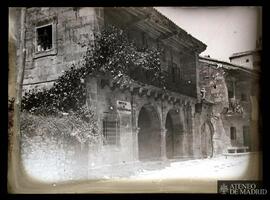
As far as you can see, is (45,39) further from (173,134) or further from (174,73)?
(173,134)

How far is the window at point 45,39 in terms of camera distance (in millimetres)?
5629

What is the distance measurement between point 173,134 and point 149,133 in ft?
1.14

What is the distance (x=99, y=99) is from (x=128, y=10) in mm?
1218

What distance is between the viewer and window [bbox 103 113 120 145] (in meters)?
5.52

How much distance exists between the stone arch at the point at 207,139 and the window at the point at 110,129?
120 cm

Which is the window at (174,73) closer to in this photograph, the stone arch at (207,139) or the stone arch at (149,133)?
the stone arch at (149,133)

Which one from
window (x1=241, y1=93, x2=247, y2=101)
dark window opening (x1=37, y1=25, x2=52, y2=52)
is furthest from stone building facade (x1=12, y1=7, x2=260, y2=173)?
window (x1=241, y1=93, x2=247, y2=101)

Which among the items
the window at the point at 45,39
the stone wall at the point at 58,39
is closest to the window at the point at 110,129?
the stone wall at the point at 58,39

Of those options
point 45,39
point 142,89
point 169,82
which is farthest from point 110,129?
point 45,39

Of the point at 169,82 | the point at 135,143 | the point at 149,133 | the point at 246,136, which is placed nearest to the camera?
the point at 246,136

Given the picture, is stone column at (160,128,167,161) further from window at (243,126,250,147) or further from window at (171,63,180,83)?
window at (243,126,250,147)

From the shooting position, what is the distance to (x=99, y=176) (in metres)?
5.43

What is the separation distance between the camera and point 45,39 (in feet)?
18.6
